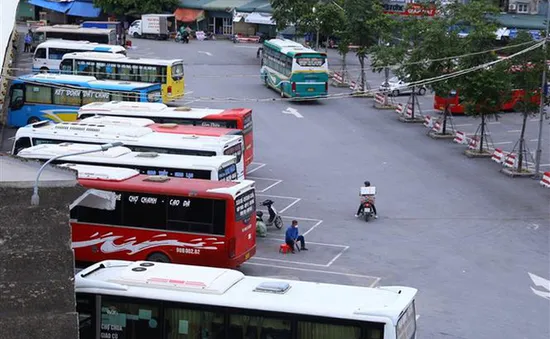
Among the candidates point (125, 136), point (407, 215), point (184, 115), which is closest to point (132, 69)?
point (184, 115)

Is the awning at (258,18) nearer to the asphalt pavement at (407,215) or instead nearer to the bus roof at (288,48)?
the bus roof at (288,48)

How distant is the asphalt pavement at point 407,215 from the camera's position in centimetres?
2462

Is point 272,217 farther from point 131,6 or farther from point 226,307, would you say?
point 131,6

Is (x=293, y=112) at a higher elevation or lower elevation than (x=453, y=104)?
lower

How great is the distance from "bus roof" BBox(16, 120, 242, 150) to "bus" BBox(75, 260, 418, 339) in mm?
12597

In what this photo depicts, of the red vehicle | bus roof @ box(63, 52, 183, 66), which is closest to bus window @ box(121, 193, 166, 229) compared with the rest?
the red vehicle

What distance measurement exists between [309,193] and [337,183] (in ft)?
6.06

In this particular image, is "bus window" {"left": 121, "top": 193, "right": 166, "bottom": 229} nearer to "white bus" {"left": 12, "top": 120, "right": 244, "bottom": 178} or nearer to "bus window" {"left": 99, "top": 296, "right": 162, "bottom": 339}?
"white bus" {"left": 12, "top": 120, "right": 244, "bottom": 178}

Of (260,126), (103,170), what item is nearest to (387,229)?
(103,170)

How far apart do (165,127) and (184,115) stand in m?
3.10

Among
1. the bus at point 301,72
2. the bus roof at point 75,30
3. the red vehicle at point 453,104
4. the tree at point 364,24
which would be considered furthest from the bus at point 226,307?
the bus roof at point 75,30

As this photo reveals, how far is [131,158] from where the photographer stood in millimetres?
28859

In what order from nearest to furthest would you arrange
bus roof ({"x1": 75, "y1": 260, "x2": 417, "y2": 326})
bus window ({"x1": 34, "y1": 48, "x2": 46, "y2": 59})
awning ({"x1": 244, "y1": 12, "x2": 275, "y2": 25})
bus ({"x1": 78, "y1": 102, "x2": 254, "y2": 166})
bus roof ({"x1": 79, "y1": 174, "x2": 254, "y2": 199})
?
bus roof ({"x1": 75, "y1": 260, "x2": 417, "y2": 326})
bus roof ({"x1": 79, "y1": 174, "x2": 254, "y2": 199})
bus ({"x1": 78, "y1": 102, "x2": 254, "y2": 166})
bus window ({"x1": 34, "y1": 48, "x2": 46, "y2": 59})
awning ({"x1": 244, "y1": 12, "x2": 275, "y2": 25})

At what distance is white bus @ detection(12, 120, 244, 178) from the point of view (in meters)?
31.0
